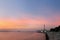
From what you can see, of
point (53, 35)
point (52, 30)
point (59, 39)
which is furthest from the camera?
point (52, 30)

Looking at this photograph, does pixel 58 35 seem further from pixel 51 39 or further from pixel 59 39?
pixel 51 39

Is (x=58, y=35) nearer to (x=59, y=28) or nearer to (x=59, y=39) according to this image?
(x=59, y=39)

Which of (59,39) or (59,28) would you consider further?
(59,28)

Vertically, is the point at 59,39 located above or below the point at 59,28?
below

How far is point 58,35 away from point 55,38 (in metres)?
0.42

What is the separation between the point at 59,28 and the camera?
1608 centimetres

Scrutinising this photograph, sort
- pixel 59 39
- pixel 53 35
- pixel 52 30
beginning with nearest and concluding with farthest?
1. pixel 59 39
2. pixel 53 35
3. pixel 52 30

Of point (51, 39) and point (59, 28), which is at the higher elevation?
point (59, 28)

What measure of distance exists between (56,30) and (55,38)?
1.30 m

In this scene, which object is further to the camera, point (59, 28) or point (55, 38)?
point (59, 28)

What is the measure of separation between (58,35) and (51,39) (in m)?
1.47

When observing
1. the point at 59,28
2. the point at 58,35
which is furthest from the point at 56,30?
the point at 58,35

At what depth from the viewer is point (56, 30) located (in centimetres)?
1600

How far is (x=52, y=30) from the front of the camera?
55.3 ft
